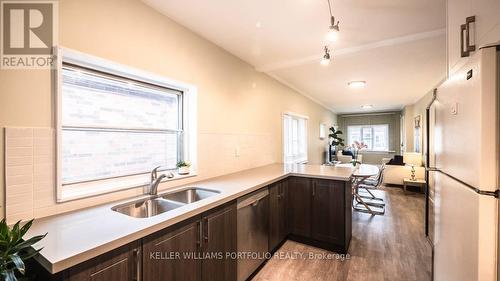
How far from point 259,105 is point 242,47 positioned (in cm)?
101

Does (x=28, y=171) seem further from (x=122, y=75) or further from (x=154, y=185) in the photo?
(x=122, y=75)

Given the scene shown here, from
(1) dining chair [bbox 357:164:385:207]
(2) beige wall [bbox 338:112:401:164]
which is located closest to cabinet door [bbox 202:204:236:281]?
(1) dining chair [bbox 357:164:385:207]

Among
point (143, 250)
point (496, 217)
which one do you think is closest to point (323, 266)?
point (496, 217)

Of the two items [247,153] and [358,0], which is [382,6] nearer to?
[358,0]

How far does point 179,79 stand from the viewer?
2.05 meters

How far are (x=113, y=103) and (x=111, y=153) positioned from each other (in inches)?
15.9

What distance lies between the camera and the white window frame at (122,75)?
1254 millimetres

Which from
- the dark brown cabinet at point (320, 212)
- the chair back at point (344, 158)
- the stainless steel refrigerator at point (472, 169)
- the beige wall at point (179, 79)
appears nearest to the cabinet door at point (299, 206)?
the dark brown cabinet at point (320, 212)

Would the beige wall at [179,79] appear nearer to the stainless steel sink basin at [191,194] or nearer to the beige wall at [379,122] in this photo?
the stainless steel sink basin at [191,194]

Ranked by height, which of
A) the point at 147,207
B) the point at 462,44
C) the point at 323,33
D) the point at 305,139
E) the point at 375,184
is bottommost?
the point at 375,184

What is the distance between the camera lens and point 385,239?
9.02ft

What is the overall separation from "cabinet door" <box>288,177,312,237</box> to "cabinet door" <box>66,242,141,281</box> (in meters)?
1.92

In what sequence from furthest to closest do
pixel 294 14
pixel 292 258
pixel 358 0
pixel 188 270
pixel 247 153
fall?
pixel 247 153 → pixel 292 258 → pixel 294 14 → pixel 358 0 → pixel 188 270

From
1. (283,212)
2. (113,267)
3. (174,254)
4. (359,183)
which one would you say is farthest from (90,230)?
(359,183)
